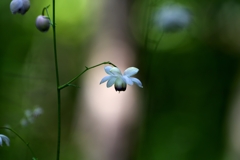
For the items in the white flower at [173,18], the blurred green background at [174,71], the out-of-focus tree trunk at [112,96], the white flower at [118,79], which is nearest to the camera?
the white flower at [118,79]

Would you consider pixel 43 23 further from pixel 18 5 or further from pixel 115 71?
pixel 115 71

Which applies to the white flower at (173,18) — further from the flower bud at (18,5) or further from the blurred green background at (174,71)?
the blurred green background at (174,71)

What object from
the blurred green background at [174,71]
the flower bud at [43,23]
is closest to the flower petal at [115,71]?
the flower bud at [43,23]

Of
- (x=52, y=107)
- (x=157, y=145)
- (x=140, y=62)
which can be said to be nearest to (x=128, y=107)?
(x=140, y=62)

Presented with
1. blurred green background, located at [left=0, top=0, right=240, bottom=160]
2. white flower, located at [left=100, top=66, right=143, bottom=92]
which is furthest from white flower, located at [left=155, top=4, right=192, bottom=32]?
blurred green background, located at [left=0, top=0, right=240, bottom=160]

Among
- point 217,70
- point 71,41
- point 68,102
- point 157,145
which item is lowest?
point 157,145

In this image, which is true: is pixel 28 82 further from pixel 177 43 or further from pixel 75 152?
pixel 177 43

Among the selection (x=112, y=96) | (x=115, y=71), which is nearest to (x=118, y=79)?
(x=115, y=71)
